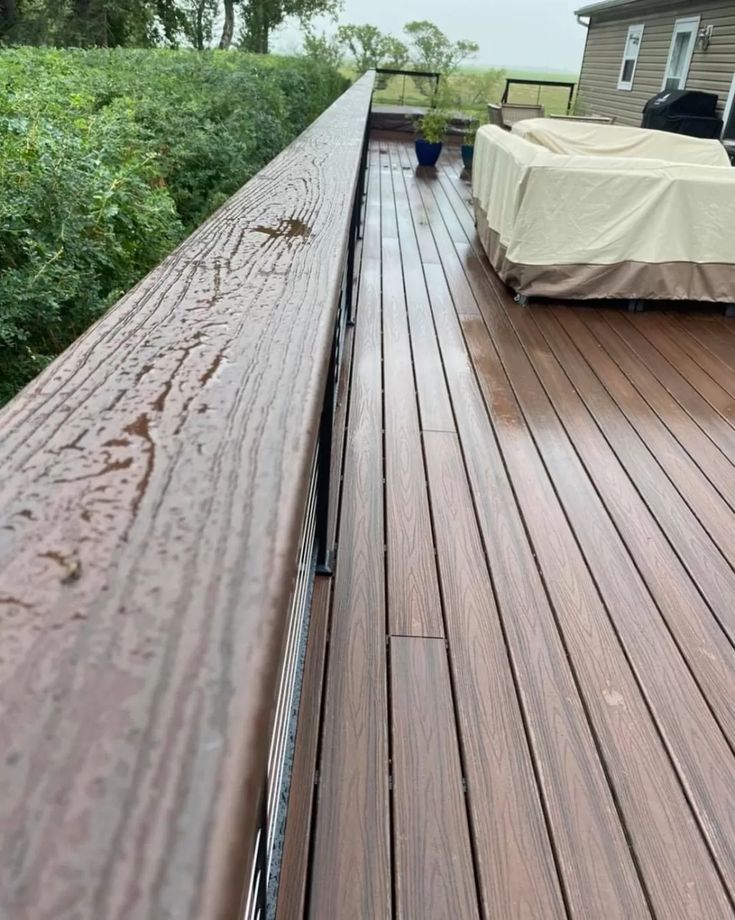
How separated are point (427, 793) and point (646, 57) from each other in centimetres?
1339

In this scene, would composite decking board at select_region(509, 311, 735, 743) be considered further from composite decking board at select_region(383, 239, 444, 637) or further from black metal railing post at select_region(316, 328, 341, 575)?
black metal railing post at select_region(316, 328, 341, 575)

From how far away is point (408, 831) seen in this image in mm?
1243

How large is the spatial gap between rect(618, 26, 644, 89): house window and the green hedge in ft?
37.8

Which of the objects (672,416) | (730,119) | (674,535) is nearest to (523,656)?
(674,535)

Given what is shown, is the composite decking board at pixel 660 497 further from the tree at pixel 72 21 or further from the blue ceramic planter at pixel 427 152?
the tree at pixel 72 21

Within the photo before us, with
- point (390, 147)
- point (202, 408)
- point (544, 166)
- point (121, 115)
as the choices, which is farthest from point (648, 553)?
point (390, 147)

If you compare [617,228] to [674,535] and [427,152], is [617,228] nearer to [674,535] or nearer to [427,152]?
[674,535]

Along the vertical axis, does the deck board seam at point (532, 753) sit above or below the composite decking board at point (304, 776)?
below

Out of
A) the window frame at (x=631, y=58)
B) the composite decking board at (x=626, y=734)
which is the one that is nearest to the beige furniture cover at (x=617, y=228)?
the composite decking board at (x=626, y=734)

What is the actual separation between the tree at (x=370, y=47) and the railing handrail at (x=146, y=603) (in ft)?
60.8

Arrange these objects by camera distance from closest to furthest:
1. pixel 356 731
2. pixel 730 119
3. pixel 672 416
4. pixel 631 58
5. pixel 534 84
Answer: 1. pixel 356 731
2. pixel 672 416
3. pixel 730 119
4. pixel 631 58
5. pixel 534 84

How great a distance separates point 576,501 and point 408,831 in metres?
1.26

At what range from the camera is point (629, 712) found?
4.99 feet

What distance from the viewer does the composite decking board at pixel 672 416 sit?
244 cm
